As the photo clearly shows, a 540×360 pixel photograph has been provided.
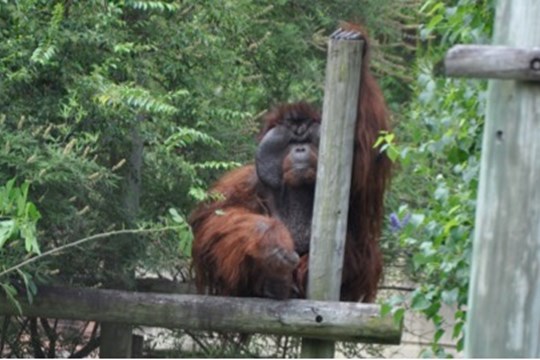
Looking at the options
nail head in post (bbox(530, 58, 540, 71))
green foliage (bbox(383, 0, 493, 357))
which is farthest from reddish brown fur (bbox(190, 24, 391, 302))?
nail head in post (bbox(530, 58, 540, 71))

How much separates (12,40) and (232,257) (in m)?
1.20

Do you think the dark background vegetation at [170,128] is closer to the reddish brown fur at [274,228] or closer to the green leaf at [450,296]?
the green leaf at [450,296]

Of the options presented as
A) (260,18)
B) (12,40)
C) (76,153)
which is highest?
(260,18)

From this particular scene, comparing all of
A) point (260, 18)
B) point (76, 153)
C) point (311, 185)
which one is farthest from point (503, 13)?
point (260, 18)

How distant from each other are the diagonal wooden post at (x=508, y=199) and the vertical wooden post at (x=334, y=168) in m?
2.39

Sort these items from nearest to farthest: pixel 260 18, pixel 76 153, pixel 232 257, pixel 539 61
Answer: pixel 539 61 → pixel 76 153 → pixel 232 257 → pixel 260 18

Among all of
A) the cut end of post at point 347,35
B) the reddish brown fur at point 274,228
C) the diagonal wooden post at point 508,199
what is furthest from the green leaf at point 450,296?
the cut end of post at point 347,35

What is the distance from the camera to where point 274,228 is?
5.53 metres

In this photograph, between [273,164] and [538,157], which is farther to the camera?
[273,164]

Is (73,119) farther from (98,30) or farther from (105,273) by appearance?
(105,273)

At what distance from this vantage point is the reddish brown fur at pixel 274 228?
5.48m

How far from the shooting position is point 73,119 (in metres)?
5.37

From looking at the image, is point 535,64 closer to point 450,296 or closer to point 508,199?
point 508,199

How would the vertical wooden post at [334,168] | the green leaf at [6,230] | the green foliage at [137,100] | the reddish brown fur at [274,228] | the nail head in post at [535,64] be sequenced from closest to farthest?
the nail head in post at [535,64] → the green leaf at [6,230] → the green foliage at [137,100] → the vertical wooden post at [334,168] → the reddish brown fur at [274,228]
